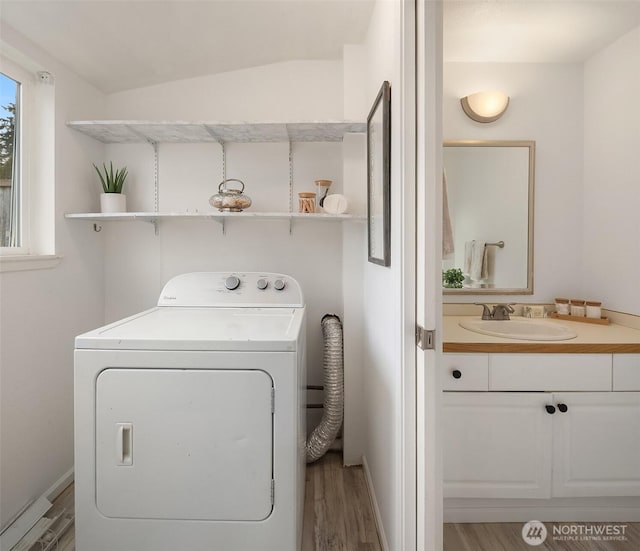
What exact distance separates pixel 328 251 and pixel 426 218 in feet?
3.99

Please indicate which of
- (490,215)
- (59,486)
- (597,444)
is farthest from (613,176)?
(59,486)

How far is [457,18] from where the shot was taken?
1777 mm

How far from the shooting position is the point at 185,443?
1239 mm

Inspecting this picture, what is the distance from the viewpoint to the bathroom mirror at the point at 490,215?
2.17 metres

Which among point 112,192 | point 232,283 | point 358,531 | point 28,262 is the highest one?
point 112,192

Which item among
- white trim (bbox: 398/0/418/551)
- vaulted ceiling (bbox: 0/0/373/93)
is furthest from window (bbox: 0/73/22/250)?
white trim (bbox: 398/0/418/551)

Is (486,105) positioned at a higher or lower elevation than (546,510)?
higher

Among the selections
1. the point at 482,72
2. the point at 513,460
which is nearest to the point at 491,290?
the point at 513,460

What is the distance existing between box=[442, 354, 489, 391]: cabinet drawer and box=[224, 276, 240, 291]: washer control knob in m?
1.12

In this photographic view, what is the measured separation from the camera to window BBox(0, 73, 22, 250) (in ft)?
5.60

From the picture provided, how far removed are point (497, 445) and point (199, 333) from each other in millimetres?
1351

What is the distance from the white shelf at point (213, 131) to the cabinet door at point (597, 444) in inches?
65.4

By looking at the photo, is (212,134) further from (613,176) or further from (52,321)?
(613,176)

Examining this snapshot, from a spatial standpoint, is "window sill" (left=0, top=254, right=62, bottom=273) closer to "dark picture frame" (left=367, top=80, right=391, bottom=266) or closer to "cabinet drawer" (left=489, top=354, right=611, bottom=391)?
"dark picture frame" (left=367, top=80, right=391, bottom=266)
